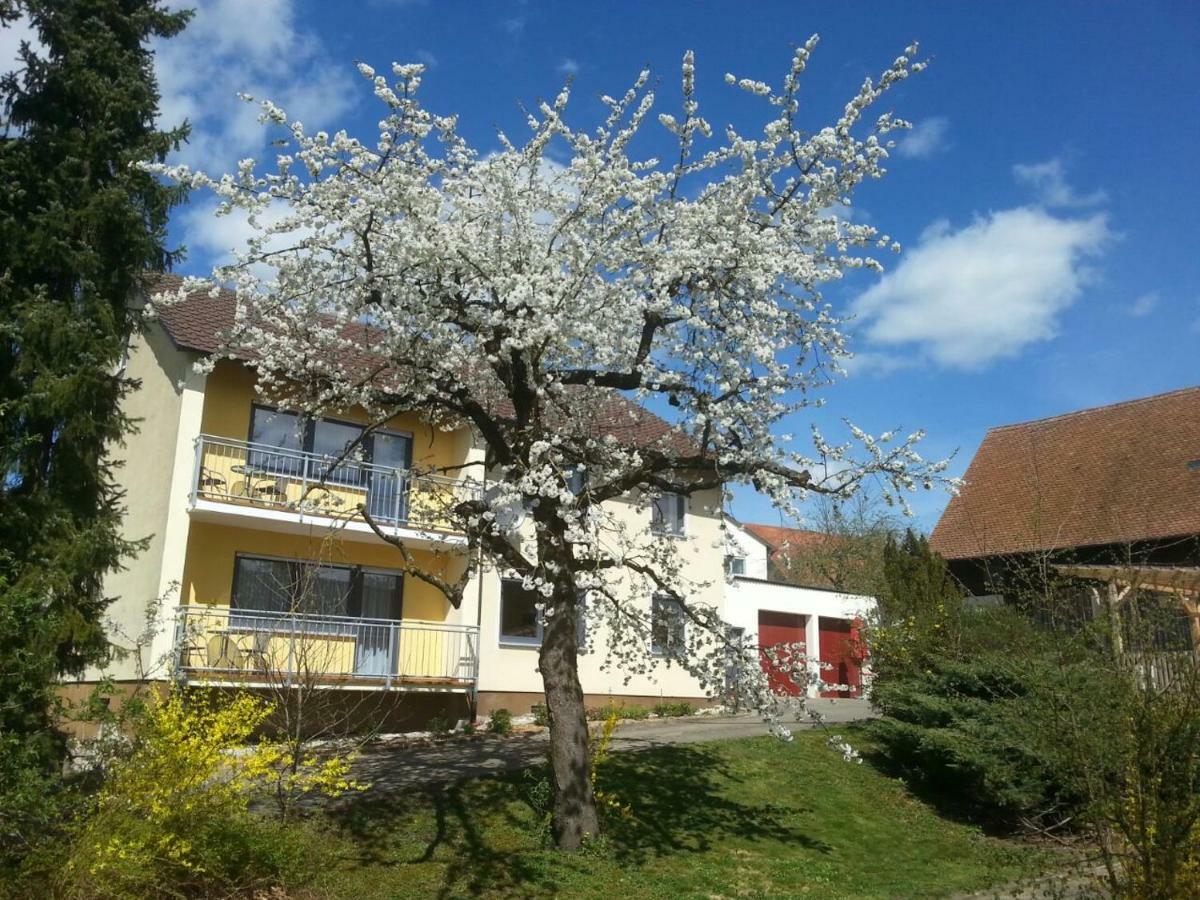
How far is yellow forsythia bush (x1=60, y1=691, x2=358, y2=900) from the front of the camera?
740cm

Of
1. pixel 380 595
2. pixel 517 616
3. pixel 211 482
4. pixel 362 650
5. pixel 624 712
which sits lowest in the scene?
pixel 624 712

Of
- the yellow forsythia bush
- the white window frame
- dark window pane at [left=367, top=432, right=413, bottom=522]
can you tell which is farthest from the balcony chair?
the white window frame

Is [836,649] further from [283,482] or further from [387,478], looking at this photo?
[283,482]

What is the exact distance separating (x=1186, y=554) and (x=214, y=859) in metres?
19.4

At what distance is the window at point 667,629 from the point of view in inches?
464

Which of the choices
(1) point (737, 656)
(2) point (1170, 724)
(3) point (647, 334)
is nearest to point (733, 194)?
(3) point (647, 334)

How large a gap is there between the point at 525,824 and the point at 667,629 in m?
2.73

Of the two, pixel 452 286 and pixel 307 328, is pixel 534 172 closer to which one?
pixel 452 286

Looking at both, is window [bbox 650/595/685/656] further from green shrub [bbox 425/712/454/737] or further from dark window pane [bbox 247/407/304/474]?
dark window pane [bbox 247/407/304/474]

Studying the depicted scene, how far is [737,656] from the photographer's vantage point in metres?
10.9

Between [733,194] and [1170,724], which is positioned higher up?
[733,194]

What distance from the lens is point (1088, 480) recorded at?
923 inches

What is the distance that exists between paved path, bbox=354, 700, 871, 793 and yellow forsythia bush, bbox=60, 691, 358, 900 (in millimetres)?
3278

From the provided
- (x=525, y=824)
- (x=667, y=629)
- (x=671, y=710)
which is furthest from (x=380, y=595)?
(x=525, y=824)
